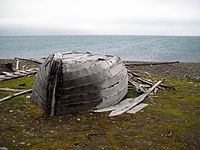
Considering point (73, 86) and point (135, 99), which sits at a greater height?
point (73, 86)

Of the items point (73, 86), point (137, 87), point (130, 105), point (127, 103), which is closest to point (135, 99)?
point (127, 103)

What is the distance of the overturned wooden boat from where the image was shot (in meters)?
11.0

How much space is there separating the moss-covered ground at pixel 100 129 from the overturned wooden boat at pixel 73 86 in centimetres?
39

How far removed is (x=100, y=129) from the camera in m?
9.99

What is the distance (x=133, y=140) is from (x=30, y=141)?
2.88 m

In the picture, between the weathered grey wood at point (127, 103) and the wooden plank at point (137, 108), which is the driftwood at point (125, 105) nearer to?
the weathered grey wood at point (127, 103)

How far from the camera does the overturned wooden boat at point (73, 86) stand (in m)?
11.0

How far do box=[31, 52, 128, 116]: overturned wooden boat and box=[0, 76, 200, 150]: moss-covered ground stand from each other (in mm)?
392

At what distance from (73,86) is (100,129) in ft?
6.43

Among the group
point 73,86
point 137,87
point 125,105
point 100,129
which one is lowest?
point 100,129

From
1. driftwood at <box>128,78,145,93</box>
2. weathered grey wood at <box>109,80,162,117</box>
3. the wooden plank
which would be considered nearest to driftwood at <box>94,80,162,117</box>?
weathered grey wood at <box>109,80,162,117</box>

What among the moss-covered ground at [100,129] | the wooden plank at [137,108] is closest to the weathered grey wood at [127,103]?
the wooden plank at [137,108]

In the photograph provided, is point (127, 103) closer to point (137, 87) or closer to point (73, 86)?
point (137, 87)

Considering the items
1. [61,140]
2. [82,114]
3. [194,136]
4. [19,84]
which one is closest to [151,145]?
[194,136]
